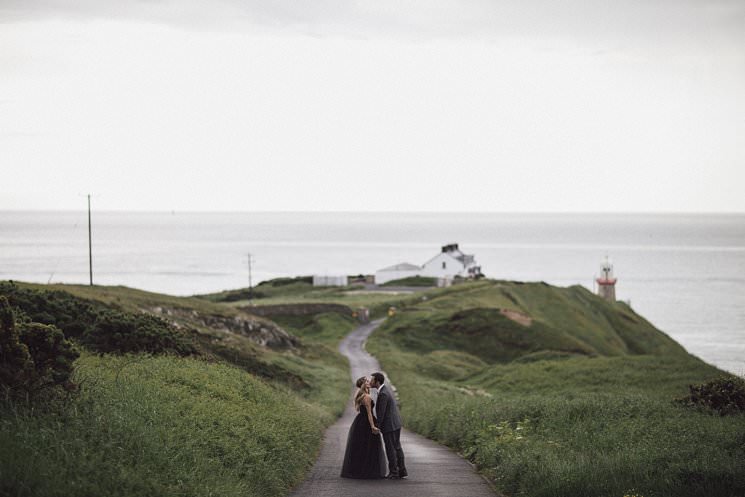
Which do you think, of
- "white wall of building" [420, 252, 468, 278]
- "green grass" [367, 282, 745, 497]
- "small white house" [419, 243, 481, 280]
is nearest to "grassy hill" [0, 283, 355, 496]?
"green grass" [367, 282, 745, 497]

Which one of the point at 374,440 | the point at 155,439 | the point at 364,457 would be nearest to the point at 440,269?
the point at 374,440

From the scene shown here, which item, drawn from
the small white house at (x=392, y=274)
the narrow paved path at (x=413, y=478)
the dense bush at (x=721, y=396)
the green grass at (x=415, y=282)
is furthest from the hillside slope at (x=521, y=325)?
the narrow paved path at (x=413, y=478)

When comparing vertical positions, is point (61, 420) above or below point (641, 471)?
above

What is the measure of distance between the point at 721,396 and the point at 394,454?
916cm

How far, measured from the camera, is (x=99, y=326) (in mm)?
21375

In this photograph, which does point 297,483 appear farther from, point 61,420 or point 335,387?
point 335,387

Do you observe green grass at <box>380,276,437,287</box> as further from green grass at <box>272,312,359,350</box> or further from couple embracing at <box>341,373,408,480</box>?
couple embracing at <box>341,373,408,480</box>

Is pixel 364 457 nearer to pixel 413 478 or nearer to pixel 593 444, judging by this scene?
pixel 413 478

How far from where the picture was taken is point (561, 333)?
62.3 meters

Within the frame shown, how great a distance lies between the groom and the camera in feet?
46.8

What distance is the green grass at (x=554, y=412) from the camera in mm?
11125

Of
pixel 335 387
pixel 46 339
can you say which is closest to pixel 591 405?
pixel 46 339

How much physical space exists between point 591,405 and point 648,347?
59.3 m

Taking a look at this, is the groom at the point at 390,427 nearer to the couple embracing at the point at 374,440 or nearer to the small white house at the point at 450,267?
the couple embracing at the point at 374,440
